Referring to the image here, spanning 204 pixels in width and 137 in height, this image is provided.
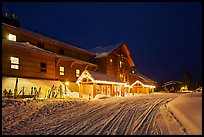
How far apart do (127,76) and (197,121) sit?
35.2 m

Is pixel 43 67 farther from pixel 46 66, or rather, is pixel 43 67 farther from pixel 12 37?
pixel 12 37

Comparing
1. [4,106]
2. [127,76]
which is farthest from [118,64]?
[4,106]

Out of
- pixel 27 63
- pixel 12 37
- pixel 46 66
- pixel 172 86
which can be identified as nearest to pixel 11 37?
pixel 12 37

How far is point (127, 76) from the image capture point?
43.5 metres

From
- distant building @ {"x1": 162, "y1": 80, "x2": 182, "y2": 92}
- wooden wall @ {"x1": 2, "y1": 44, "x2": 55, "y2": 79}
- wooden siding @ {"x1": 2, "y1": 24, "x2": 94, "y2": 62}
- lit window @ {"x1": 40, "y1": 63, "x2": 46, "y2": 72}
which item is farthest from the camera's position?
distant building @ {"x1": 162, "y1": 80, "x2": 182, "y2": 92}

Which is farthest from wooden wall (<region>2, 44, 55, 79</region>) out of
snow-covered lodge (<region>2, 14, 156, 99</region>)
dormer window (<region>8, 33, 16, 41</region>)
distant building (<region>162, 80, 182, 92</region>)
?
distant building (<region>162, 80, 182, 92</region>)

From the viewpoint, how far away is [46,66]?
83.4 ft

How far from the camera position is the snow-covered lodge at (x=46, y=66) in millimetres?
20641

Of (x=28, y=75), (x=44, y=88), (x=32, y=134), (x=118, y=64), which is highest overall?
(x=118, y=64)

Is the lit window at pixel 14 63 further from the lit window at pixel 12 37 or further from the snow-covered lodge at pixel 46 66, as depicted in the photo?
the lit window at pixel 12 37

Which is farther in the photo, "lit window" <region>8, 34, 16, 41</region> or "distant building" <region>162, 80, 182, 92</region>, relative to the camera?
"distant building" <region>162, 80, 182, 92</region>

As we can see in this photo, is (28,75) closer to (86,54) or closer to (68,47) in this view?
(68,47)

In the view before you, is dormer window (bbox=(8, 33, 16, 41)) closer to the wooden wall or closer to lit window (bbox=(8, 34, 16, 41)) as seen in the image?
lit window (bbox=(8, 34, 16, 41))

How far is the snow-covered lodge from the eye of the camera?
20.6m
